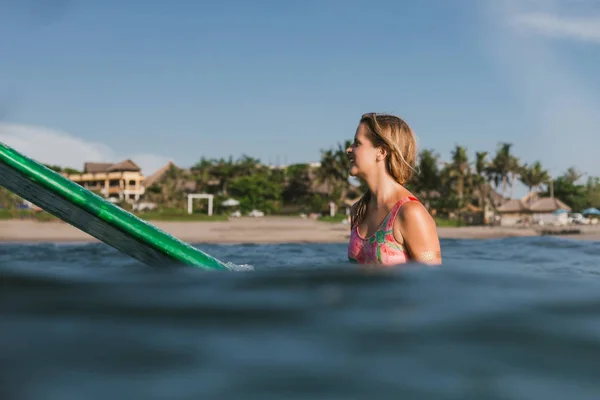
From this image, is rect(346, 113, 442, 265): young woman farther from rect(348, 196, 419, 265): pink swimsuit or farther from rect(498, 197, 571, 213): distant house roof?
rect(498, 197, 571, 213): distant house roof

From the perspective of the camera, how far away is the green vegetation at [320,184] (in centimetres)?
5431

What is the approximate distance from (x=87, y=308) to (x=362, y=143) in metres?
1.73

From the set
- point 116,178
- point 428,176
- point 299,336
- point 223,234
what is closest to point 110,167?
point 116,178

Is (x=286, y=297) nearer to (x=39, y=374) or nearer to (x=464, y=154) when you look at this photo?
(x=39, y=374)

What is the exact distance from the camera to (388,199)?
2910 millimetres

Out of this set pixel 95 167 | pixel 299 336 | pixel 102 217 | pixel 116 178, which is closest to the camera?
pixel 299 336

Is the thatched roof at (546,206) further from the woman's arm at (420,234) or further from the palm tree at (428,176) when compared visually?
the woman's arm at (420,234)

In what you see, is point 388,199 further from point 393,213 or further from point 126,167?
point 126,167

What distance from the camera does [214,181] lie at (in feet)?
212

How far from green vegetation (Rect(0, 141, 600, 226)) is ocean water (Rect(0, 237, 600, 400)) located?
49.7m

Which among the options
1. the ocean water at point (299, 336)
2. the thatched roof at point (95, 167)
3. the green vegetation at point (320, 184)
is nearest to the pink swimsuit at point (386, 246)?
the ocean water at point (299, 336)

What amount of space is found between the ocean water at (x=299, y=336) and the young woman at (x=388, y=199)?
419mm

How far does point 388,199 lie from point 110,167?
83458 mm

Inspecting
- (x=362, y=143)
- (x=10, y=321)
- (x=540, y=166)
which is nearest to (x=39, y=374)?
(x=10, y=321)
